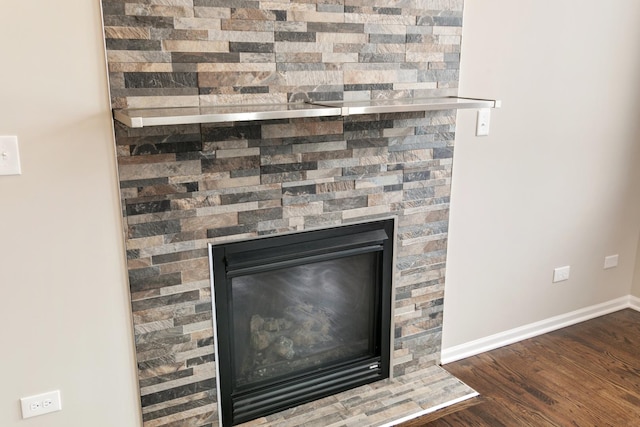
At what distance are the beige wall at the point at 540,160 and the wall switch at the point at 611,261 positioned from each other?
5 centimetres

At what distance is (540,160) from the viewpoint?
2.75m

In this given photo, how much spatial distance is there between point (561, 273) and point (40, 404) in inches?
102

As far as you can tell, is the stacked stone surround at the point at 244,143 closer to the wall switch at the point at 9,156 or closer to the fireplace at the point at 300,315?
the fireplace at the point at 300,315

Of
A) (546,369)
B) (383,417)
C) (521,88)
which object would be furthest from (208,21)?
(546,369)

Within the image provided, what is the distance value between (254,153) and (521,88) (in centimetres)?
138

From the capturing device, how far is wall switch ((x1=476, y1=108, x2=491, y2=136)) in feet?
8.13

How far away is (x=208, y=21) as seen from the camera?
5.95 feet

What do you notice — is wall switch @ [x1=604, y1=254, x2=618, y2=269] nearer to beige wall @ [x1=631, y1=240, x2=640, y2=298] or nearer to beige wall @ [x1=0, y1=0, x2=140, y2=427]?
beige wall @ [x1=631, y1=240, x2=640, y2=298]

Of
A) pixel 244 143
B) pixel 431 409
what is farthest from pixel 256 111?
pixel 431 409

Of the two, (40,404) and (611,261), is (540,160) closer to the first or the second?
(611,261)

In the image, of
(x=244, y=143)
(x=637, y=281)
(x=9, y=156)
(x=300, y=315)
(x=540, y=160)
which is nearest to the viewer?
(x=9, y=156)

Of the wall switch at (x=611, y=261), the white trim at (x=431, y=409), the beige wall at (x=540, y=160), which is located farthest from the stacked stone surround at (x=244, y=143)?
the wall switch at (x=611, y=261)

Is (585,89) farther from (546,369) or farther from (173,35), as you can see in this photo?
(173,35)

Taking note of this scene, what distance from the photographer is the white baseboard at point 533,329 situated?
9.07 feet
